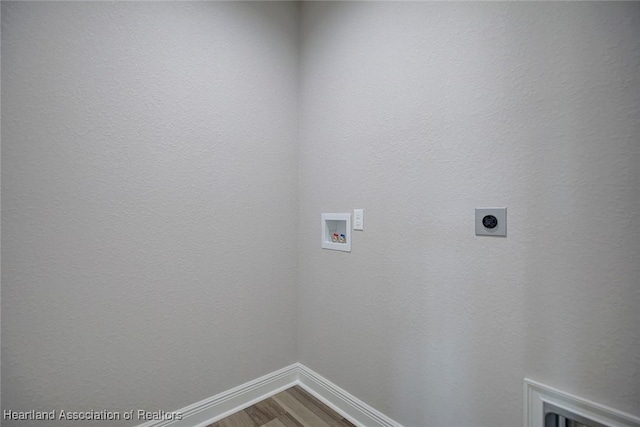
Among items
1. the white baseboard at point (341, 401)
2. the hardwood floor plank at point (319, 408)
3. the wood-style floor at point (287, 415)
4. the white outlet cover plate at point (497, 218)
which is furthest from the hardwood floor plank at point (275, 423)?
the white outlet cover plate at point (497, 218)

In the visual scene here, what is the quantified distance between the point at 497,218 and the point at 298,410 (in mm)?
1553

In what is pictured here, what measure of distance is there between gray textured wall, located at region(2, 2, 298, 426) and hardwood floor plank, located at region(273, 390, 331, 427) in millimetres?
181

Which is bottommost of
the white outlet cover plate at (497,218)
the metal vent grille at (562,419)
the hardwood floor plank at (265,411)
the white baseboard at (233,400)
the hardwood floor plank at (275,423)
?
the hardwood floor plank at (265,411)

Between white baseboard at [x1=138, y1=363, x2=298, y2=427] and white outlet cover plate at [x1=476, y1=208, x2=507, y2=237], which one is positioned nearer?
white outlet cover plate at [x1=476, y1=208, x2=507, y2=237]

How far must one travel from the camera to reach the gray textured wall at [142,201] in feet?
3.66

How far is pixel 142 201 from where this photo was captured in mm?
1346

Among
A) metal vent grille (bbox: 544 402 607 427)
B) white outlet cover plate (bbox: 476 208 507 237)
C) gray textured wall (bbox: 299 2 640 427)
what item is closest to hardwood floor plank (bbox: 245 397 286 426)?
gray textured wall (bbox: 299 2 640 427)

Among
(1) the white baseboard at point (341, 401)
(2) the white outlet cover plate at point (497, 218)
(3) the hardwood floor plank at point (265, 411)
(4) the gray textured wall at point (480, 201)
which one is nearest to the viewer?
(4) the gray textured wall at point (480, 201)

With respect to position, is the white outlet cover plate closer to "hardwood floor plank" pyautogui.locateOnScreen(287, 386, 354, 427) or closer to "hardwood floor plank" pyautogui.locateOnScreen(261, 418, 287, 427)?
"hardwood floor plank" pyautogui.locateOnScreen(287, 386, 354, 427)

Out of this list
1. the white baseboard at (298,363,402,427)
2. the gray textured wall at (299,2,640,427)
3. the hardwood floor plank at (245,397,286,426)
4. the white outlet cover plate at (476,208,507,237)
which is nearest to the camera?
the gray textured wall at (299,2,640,427)

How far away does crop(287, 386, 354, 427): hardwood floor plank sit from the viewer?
1.54 metres

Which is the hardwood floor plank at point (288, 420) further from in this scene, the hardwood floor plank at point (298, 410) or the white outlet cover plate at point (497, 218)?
the white outlet cover plate at point (497, 218)

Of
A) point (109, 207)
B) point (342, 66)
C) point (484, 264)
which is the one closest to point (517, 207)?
point (484, 264)

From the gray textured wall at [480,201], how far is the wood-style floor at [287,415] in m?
0.19
